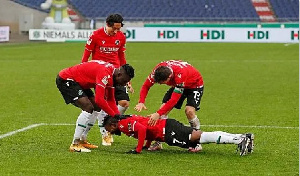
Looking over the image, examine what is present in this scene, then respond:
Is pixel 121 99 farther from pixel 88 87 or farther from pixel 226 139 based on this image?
pixel 226 139

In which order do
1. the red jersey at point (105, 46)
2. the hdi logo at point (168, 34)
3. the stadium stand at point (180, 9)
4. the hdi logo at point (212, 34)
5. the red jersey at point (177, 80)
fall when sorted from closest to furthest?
the red jersey at point (177, 80) < the red jersey at point (105, 46) < the hdi logo at point (212, 34) < the hdi logo at point (168, 34) < the stadium stand at point (180, 9)

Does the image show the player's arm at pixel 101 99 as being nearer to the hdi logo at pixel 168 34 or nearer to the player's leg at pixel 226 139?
the player's leg at pixel 226 139

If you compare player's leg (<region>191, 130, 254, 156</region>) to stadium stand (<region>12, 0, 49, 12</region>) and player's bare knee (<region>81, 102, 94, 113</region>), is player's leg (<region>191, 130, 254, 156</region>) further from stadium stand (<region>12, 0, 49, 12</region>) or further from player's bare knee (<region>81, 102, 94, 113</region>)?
stadium stand (<region>12, 0, 49, 12</region>)

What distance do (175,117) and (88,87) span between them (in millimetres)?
5091

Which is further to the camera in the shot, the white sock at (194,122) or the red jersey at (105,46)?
the red jersey at (105,46)

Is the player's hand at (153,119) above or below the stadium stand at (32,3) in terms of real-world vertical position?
below

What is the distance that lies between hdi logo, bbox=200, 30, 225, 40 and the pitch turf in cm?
1516

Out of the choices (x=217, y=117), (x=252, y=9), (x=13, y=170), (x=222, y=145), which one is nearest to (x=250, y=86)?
(x=217, y=117)

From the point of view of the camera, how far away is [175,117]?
16875mm

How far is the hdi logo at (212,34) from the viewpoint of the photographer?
52.1 metres

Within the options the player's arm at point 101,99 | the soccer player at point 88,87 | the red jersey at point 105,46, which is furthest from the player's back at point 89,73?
the red jersey at point 105,46

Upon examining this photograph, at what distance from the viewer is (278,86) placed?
79.7ft

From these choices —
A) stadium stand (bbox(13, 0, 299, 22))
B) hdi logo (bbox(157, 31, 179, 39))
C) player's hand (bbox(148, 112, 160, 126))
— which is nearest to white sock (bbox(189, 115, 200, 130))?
player's hand (bbox(148, 112, 160, 126))

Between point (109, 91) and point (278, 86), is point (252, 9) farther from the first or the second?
→ point (109, 91)
